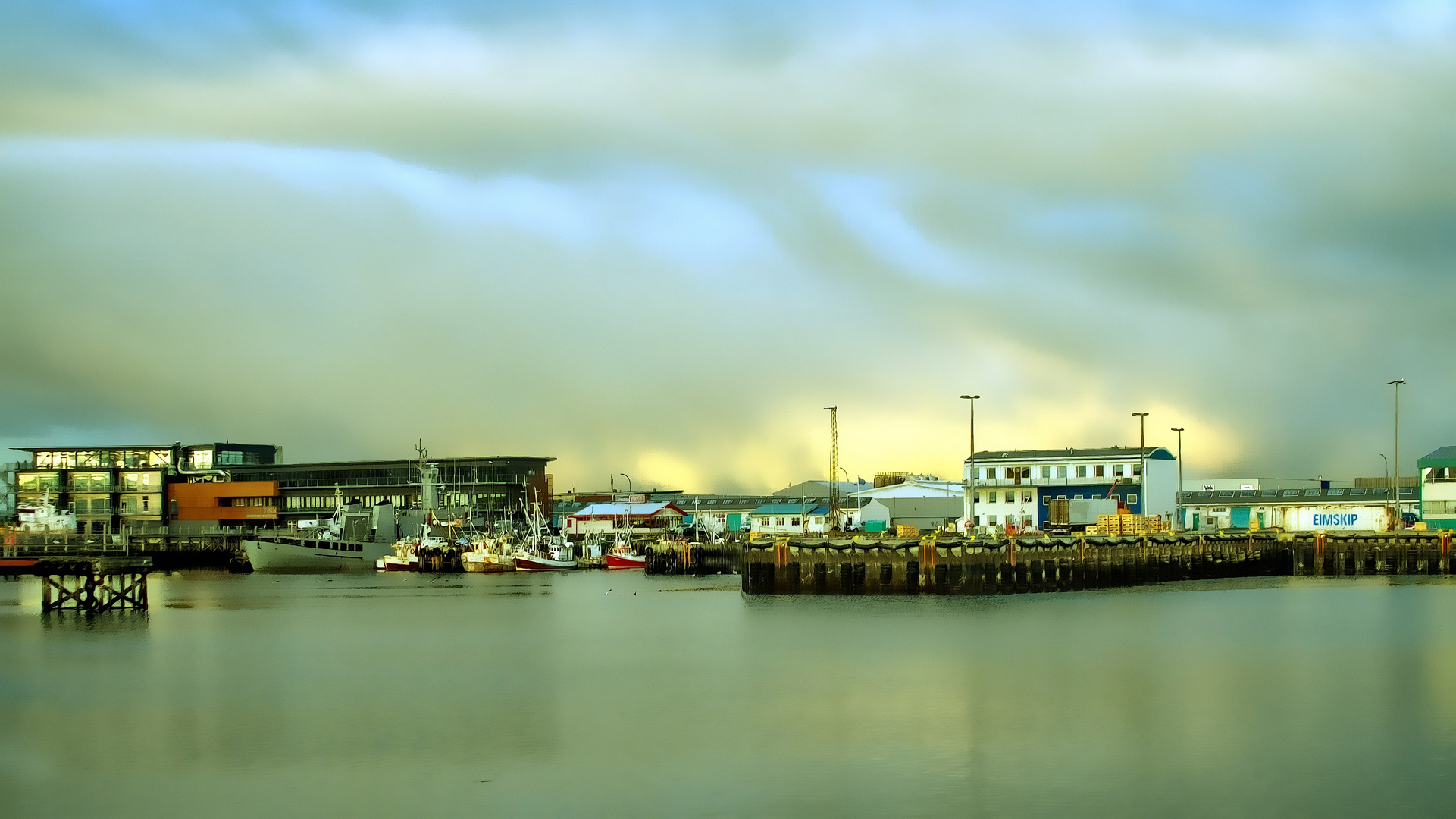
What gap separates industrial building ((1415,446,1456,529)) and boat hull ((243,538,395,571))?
8991 centimetres

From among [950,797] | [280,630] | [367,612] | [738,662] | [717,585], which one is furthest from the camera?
[717,585]

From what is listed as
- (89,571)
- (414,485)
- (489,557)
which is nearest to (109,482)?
(414,485)

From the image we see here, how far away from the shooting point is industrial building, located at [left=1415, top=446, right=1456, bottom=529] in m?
114

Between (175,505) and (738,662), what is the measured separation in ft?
413

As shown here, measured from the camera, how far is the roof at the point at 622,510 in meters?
157

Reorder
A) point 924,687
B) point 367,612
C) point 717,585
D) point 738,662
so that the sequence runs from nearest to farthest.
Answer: point 924,687 → point 738,662 → point 367,612 → point 717,585

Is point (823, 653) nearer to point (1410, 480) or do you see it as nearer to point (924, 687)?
point (924, 687)

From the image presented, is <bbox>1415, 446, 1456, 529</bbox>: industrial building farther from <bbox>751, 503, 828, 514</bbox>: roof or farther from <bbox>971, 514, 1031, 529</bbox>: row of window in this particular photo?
<bbox>751, 503, 828, 514</bbox>: roof

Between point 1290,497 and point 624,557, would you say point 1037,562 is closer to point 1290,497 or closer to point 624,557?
point 1290,497

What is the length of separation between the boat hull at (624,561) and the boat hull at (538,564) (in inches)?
201

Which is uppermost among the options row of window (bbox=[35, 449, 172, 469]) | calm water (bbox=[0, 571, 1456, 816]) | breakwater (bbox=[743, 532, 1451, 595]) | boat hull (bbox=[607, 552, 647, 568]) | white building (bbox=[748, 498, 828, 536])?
row of window (bbox=[35, 449, 172, 469])

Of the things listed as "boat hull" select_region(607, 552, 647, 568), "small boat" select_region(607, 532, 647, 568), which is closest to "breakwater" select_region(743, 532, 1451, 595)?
"small boat" select_region(607, 532, 647, 568)

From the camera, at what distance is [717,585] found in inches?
3939

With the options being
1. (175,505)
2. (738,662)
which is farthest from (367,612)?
(175,505)
